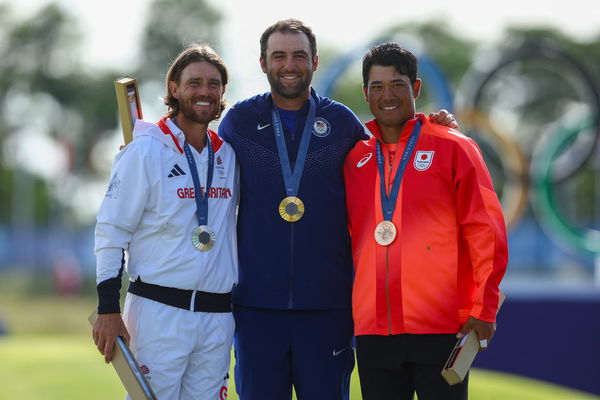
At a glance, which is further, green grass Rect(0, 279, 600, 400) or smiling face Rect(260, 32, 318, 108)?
green grass Rect(0, 279, 600, 400)

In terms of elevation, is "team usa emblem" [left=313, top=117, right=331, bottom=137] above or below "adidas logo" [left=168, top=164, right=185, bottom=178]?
above

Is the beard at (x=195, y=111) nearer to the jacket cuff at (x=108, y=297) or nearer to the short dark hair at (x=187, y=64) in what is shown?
the short dark hair at (x=187, y=64)

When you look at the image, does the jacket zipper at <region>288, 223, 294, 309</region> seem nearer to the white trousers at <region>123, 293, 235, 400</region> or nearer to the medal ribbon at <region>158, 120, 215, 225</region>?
the white trousers at <region>123, 293, 235, 400</region>

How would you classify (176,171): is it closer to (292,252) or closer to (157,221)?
(157,221)

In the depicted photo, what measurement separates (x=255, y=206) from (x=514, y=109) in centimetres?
4312

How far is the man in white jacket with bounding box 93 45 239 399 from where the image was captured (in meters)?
4.56

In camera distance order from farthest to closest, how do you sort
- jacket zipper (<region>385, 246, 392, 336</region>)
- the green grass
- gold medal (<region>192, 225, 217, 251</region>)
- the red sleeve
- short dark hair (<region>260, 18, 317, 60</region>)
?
the green grass → short dark hair (<region>260, 18, 317, 60</region>) → gold medal (<region>192, 225, 217, 251</region>) → jacket zipper (<region>385, 246, 392, 336</region>) → the red sleeve

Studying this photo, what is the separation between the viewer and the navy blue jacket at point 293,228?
16.0 ft

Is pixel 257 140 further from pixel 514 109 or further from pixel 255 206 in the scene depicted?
pixel 514 109

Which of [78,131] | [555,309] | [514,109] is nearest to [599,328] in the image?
[555,309]

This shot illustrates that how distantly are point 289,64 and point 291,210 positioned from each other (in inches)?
31.8

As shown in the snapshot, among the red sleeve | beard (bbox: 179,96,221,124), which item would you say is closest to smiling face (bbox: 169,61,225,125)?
beard (bbox: 179,96,221,124)

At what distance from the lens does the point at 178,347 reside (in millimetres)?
4543

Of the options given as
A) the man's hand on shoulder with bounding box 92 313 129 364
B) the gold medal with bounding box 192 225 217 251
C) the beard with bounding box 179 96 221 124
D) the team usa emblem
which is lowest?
the man's hand on shoulder with bounding box 92 313 129 364
